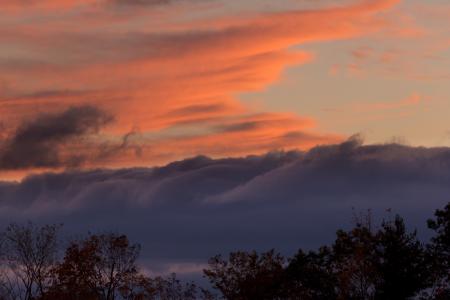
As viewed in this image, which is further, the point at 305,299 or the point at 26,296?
the point at 305,299

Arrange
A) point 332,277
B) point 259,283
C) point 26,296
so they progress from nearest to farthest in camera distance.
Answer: point 26,296
point 332,277
point 259,283

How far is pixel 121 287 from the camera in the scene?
91.3 metres

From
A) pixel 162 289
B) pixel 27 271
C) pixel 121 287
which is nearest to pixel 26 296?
pixel 27 271

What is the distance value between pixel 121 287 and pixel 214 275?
20.0 meters

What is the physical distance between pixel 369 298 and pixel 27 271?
3133 cm

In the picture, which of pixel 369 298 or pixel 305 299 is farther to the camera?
pixel 305 299

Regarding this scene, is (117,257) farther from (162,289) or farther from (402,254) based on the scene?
(402,254)

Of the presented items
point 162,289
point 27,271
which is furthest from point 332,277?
point 27,271

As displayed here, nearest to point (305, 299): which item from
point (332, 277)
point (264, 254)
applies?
point (332, 277)

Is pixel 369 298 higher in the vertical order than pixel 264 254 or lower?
lower

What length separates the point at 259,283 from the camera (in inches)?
4240

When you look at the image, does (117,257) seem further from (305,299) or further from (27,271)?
(305,299)

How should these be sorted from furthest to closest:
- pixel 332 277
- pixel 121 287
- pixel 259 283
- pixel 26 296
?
pixel 259 283 → pixel 332 277 → pixel 121 287 → pixel 26 296

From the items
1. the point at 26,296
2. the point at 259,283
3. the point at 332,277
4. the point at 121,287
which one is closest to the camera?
the point at 26,296
